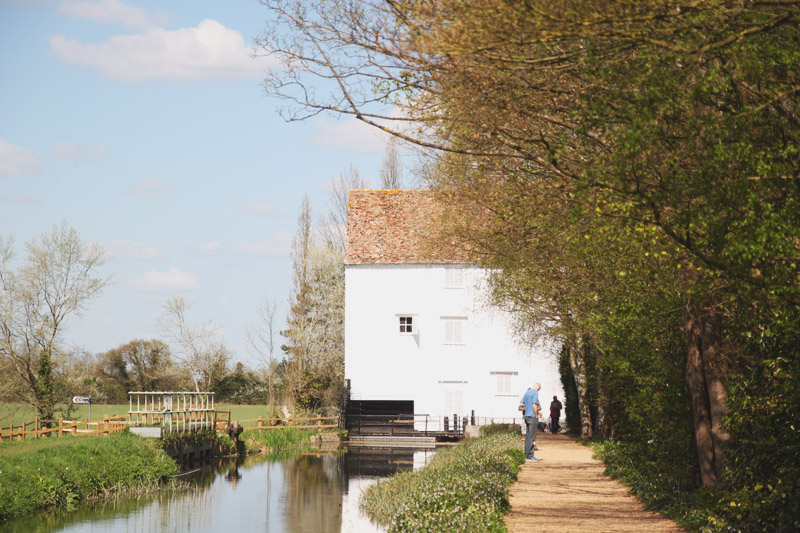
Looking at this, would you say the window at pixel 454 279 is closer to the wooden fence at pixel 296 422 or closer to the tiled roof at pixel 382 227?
the tiled roof at pixel 382 227

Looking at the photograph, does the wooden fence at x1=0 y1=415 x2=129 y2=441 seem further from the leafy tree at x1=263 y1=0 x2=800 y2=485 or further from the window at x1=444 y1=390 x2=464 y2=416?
the leafy tree at x1=263 y1=0 x2=800 y2=485

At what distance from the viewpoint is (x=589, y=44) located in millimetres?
7227

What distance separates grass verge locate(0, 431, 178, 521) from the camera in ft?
58.4

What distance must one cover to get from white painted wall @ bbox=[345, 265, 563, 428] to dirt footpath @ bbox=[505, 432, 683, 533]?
19.6 m

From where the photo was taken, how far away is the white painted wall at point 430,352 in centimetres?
4075

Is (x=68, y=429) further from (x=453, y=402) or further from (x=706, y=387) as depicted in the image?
(x=706, y=387)

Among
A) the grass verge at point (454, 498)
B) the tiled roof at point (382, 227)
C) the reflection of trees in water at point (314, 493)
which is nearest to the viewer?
the grass verge at point (454, 498)

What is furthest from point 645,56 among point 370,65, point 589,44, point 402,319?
point 402,319

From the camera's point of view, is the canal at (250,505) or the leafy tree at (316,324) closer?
the canal at (250,505)

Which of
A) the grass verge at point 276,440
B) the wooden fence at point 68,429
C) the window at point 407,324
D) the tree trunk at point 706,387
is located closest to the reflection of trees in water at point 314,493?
the grass verge at point 276,440

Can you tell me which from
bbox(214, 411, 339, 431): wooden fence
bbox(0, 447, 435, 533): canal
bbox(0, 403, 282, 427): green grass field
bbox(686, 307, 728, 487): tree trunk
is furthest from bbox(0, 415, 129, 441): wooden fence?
bbox(686, 307, 728, 487): tree trunk

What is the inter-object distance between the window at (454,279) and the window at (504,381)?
14.7ft

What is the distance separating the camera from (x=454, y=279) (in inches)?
1642

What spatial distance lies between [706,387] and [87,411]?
4723 centimetres
